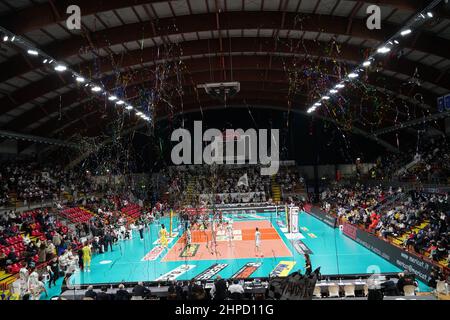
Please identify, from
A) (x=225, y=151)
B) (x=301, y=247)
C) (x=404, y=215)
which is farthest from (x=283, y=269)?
(x=225, y=151)

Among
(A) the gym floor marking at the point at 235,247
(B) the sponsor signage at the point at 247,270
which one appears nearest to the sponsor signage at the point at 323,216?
(A) the gym floor marking at the point at 235,247

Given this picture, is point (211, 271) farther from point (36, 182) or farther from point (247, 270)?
point (36, 182)

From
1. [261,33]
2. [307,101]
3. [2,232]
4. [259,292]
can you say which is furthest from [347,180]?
[2,232]

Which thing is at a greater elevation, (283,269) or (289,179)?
(289,179)

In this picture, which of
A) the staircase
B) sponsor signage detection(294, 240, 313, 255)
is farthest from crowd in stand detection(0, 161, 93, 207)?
the staircase

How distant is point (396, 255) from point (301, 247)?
5.14 m

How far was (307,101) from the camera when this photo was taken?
30875 millimetres

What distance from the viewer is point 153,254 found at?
690 inches

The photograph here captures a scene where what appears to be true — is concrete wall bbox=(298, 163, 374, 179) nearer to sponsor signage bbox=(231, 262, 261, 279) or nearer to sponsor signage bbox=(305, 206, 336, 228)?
sponsor signage bbox=(305, 206, 336, 228)

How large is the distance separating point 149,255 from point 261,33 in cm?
1314

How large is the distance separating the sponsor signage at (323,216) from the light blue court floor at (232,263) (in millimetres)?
3744

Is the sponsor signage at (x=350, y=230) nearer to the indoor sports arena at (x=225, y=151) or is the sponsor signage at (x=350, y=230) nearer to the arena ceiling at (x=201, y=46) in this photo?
the indoor sports arena at (x=225, y=151)

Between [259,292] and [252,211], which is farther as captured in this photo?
[252,211]
